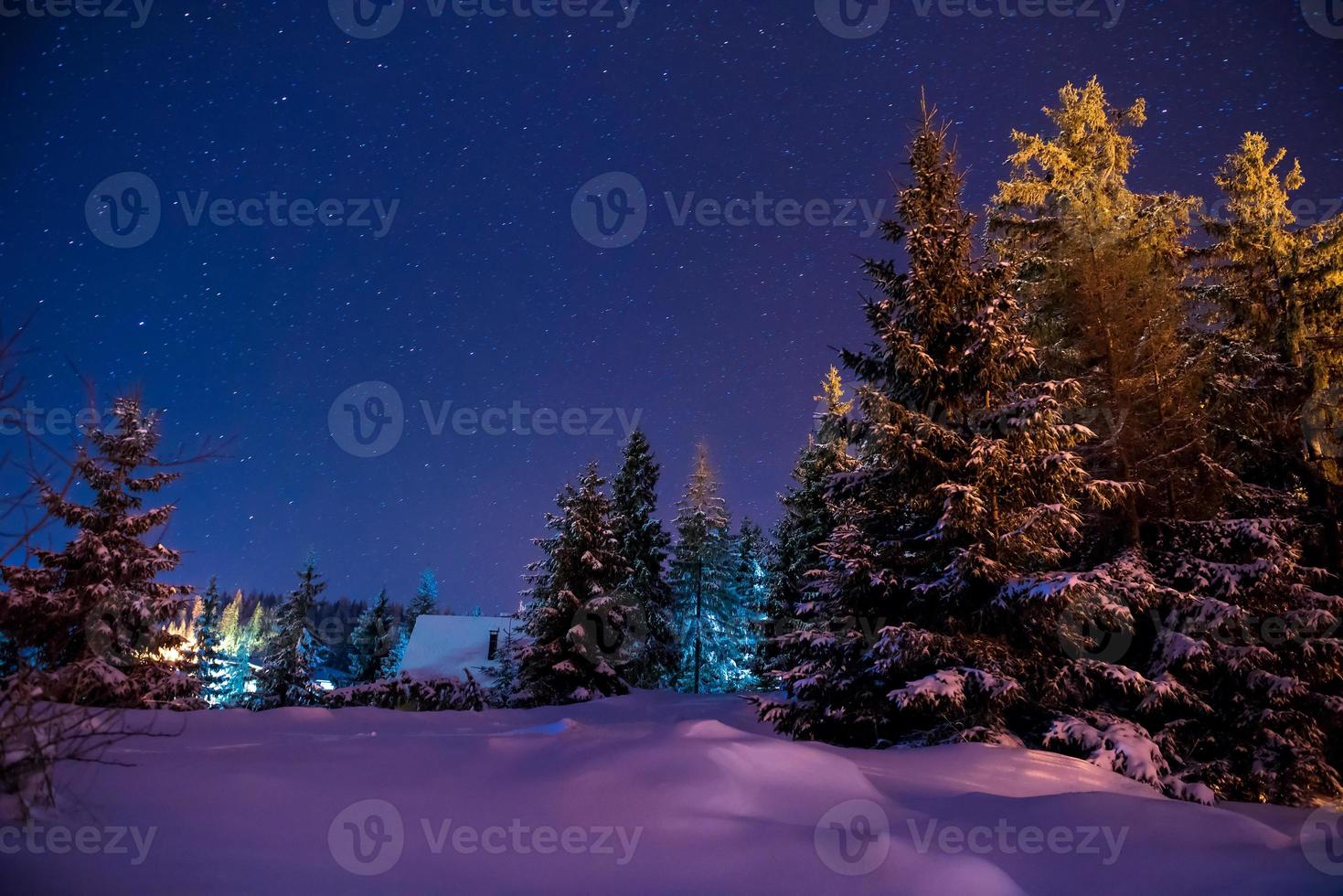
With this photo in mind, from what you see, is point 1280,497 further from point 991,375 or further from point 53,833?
point 53,833

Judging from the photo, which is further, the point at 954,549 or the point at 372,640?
the point at 372,640

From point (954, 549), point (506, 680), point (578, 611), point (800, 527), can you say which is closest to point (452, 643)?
point (506, 680)

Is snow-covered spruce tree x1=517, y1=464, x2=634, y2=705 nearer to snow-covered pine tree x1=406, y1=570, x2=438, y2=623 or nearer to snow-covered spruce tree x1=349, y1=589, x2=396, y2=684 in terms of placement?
snow-covered spruce tree x1=349, y1=589, x2=396, y2=684

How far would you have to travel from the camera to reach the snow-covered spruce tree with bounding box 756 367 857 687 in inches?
931

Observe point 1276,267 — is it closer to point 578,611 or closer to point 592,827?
point 592,827

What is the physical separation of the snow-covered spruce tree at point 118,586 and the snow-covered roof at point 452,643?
1909cm

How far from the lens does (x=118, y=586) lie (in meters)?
14.9

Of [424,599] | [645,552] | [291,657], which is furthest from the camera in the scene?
[424,599]

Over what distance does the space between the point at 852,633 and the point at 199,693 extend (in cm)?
1627

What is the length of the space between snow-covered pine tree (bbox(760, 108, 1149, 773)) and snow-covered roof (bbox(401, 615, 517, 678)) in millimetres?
27493

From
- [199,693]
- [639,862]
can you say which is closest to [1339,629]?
[639,862]

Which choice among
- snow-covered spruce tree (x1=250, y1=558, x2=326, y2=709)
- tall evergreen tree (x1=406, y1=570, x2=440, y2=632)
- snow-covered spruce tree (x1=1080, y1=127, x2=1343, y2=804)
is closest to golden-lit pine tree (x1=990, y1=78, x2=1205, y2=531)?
snow-covered spruce tree (x1=1080, y1=127, x2=1343, y2=804)

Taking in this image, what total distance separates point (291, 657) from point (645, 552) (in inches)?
826

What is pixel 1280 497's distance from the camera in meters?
12.7
